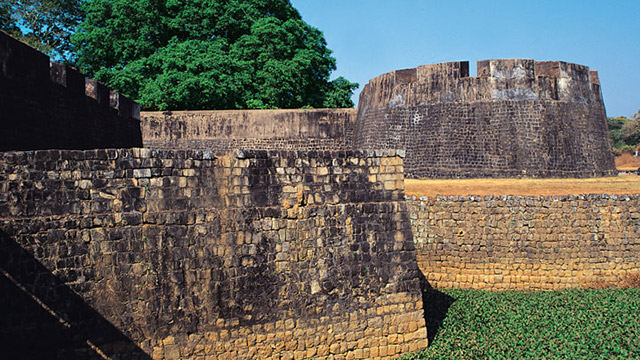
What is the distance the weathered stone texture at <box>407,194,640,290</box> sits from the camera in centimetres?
1038

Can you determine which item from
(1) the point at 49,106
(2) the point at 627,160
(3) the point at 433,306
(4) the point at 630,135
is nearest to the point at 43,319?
(1) the point at 49,106

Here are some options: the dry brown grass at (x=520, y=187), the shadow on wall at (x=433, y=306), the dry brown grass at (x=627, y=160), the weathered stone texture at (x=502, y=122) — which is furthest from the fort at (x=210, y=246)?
the dry brown grass at (x=627, y=160)

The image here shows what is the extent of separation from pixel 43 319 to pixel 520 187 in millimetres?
11816

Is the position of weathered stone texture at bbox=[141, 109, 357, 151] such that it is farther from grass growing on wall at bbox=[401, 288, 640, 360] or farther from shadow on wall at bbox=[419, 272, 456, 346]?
grass growing on wall at bbox=[401, 288, 640, 360]

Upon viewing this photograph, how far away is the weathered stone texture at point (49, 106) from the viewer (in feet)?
22.6

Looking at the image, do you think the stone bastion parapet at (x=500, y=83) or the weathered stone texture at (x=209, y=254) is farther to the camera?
the stone bastion parapet at (x=500, y=83)

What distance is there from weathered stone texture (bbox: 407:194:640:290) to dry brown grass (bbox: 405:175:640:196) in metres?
1.57

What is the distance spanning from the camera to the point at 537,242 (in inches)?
411

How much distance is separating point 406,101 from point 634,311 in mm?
9917

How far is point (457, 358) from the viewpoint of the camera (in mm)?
6660

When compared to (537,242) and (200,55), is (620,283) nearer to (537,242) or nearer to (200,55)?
(537,242)

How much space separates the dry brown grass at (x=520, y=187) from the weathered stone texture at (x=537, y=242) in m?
1.57

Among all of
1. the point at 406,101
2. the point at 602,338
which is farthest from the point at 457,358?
the point at 406,101

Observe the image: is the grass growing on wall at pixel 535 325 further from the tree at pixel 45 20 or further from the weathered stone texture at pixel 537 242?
the tree at pixel 45 20
